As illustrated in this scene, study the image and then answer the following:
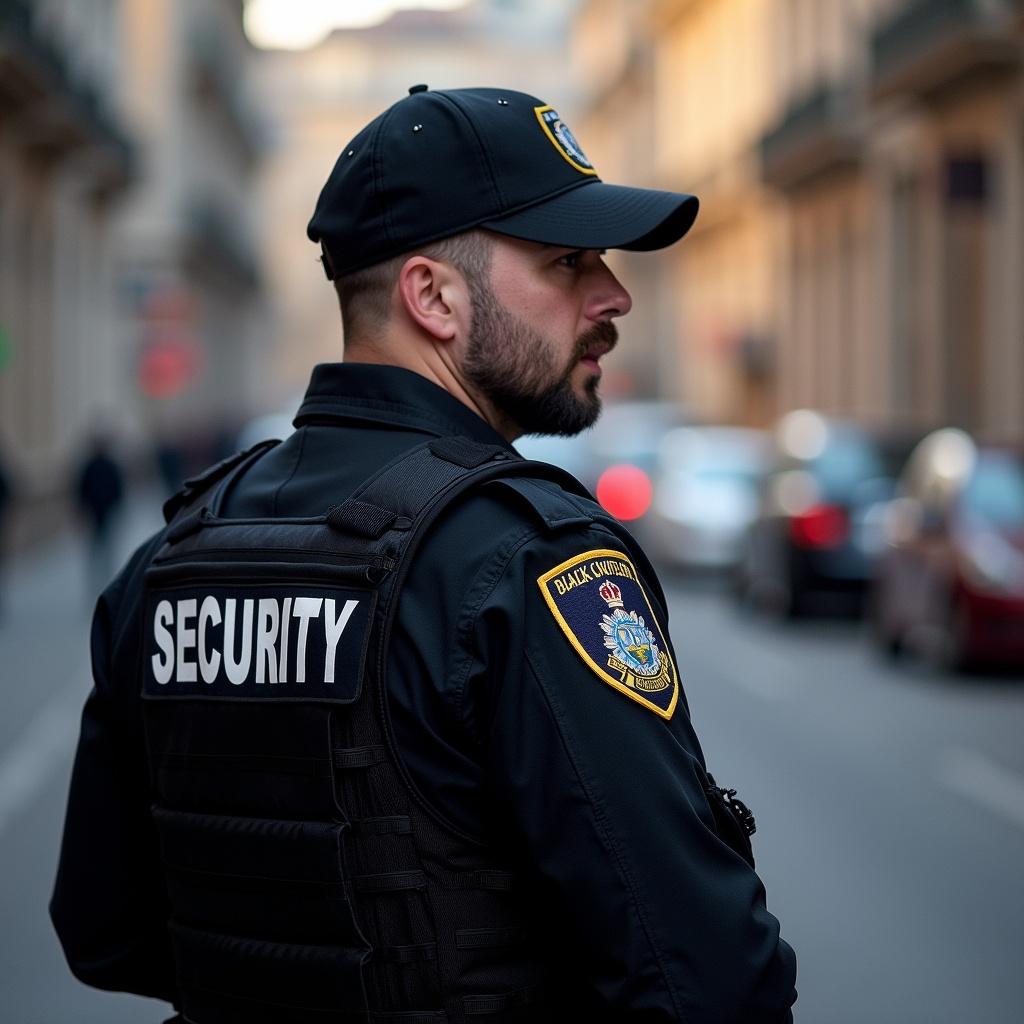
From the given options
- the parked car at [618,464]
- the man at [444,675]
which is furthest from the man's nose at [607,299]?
the parked car at [618,464]

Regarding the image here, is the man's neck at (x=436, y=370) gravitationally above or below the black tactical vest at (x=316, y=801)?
above

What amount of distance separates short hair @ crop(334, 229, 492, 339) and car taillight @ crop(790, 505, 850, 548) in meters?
15.8

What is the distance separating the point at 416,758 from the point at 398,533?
0.22 metres

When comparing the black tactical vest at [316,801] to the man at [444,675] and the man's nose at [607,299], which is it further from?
the man's nose at [607,299]

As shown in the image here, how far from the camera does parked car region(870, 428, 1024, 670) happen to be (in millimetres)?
13469

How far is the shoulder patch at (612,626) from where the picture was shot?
195 cm

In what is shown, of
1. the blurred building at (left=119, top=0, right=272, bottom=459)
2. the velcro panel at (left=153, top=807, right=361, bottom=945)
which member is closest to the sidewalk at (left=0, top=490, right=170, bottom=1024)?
the velcro panel at (left=153, top=807, right=361, bottom=945)

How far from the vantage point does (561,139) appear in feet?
7.38

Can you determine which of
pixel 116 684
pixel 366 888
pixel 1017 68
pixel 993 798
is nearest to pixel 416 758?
pixel 366 888

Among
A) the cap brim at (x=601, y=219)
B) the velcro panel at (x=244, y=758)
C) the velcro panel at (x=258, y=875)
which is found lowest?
the velcro panel at (x=258, y=875)

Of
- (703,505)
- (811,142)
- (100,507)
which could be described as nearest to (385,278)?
(100,507)

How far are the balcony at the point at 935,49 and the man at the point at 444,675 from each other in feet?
78.9

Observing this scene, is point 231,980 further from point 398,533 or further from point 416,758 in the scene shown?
point 398,533

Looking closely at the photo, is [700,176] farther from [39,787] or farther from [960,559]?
[39,787]
